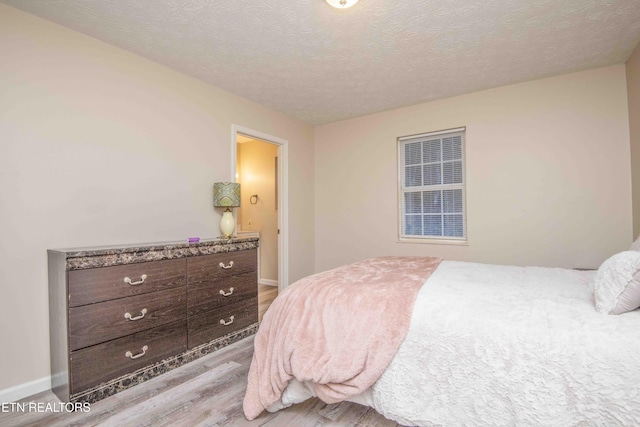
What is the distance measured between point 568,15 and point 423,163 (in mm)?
1970

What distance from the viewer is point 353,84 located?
3209 millimetres

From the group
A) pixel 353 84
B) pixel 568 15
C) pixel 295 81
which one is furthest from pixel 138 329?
pixel 568 15

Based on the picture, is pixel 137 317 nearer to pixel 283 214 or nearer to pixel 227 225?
pixel 227 225

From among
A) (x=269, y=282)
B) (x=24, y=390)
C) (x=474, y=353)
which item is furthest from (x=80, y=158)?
(x=269, y=282)

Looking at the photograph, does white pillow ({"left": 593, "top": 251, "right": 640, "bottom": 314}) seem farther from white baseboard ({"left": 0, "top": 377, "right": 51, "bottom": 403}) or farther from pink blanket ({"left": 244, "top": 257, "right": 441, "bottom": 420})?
white baseboard ({"left": 0, "top": 377, "right": 51, "bottom": 403})

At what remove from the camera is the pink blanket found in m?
1.49

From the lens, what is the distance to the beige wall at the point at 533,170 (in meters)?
2.89

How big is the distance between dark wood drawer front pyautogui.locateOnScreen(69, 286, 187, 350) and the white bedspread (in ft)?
5.21

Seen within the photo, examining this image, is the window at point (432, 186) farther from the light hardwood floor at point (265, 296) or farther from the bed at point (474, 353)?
the light hardwood floor at point (265, 296)

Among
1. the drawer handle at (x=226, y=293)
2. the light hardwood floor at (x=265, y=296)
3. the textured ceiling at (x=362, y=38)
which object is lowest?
the light hardwood floor at (x=265, y=296)

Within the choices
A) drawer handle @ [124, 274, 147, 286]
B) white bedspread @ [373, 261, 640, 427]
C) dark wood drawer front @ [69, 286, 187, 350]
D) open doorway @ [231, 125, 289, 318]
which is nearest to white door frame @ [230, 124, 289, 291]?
open doorway @ [231, 125, 289, 318]

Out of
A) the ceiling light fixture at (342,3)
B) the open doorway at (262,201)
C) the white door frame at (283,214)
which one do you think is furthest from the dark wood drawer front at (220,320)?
the ceiling light fixture at (342,3)

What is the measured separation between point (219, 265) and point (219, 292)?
230mm

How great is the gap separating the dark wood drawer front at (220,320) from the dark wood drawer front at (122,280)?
38 centimetres
